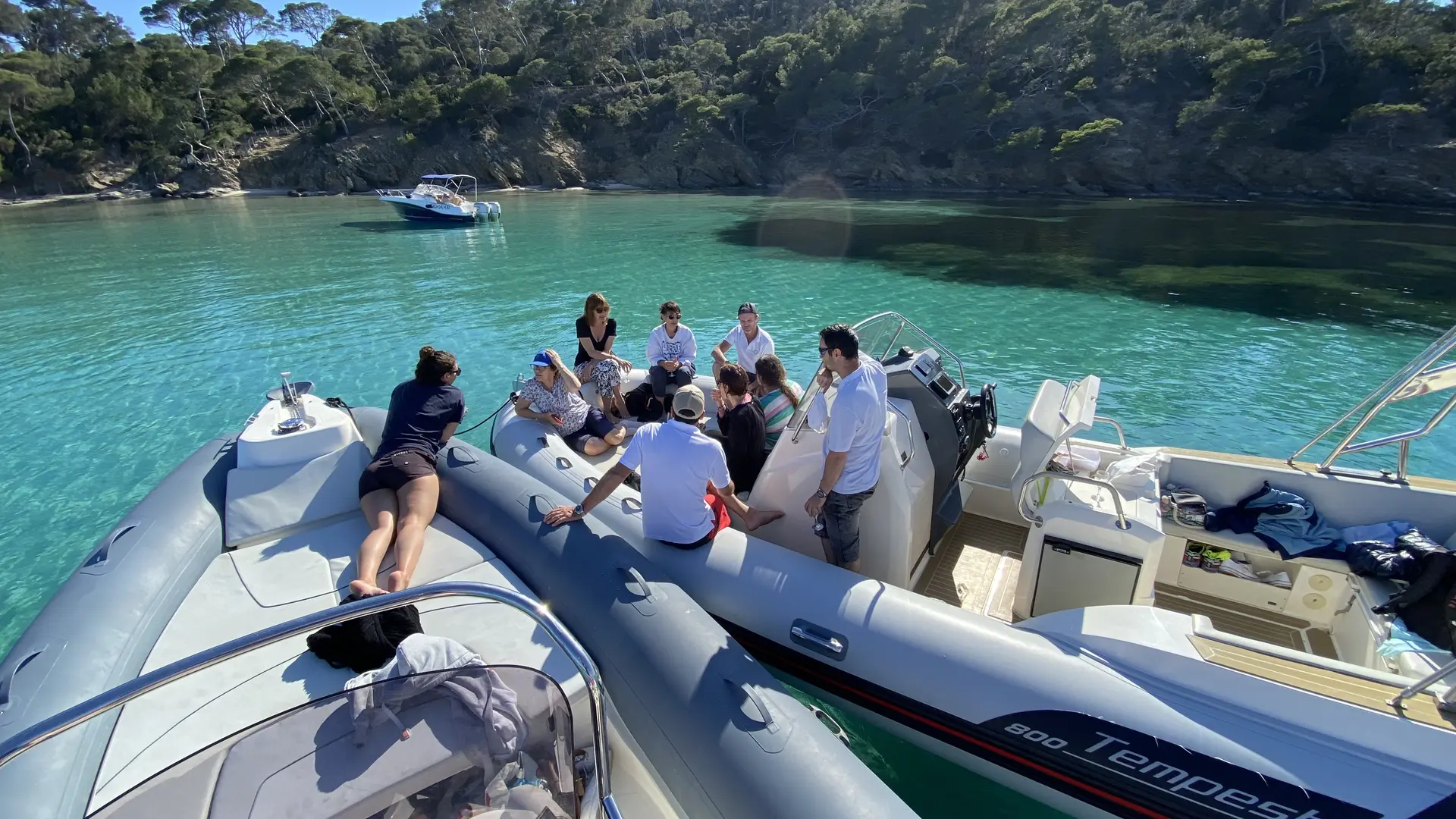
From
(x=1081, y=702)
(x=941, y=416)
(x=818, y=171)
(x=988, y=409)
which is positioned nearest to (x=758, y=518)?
(x=941, y=416)

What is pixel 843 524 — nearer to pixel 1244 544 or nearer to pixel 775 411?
pixel 775 411

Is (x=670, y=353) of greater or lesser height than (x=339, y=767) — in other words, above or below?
above

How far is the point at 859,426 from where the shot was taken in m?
3.21

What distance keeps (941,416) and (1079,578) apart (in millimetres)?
1102

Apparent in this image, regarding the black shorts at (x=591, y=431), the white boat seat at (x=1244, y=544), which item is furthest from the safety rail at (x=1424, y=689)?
the black shorts at (x=591, y=431)

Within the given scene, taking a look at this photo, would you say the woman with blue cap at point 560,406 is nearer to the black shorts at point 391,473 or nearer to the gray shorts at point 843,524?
the black shorts at point 391,473

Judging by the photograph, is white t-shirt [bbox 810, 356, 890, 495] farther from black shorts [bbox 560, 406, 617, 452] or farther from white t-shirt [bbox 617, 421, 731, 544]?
black shorts [bbox 560, 406, 617, 452]

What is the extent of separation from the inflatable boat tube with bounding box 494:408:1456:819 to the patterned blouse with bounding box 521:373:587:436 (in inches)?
74.4

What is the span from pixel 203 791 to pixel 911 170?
50.3 meters

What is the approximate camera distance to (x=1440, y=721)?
7.36 ft

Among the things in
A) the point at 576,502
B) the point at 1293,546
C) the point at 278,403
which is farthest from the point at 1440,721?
the point at 278,403

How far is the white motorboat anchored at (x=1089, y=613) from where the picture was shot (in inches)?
93.7

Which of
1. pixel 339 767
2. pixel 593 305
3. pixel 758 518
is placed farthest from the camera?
pixel 593 305

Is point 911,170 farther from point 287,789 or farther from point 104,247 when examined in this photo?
point 287,789
